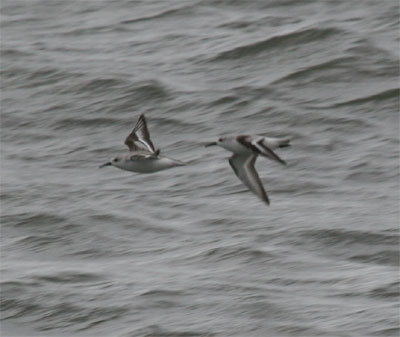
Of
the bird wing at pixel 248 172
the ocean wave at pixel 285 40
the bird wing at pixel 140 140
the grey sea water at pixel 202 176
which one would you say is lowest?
the grey sea water at pixel 202 176

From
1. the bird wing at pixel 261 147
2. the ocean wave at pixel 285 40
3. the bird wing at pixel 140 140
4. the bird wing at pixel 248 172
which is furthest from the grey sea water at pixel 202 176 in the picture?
the bird wing at pixel 261 147

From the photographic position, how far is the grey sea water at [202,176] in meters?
17.1

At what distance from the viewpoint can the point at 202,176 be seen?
20.5m

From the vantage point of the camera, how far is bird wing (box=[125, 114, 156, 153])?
13289 millimetres

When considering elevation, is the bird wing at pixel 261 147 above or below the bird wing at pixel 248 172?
above

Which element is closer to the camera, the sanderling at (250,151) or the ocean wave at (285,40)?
the sanderling at (250,151)

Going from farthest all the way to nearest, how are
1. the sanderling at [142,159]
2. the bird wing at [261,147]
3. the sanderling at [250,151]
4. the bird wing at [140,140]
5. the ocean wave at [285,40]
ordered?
1. the ocean wave at [285,40]
2. the bird wing at [140,140]
3. the sanderling at [142,159]
4. the sanderling at [250,151]
5. the bird wing at [261,147]

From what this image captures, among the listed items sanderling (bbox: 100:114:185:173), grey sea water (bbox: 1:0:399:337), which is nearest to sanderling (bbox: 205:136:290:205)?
sanderling (bbox: 100:114:185:173)

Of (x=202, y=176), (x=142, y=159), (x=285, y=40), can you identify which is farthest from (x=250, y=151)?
(x=285, y=40)

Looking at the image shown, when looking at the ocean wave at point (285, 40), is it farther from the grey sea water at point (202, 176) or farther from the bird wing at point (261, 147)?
the bird wing at point (261, 147)

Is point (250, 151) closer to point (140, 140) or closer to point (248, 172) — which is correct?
point (248, 172)

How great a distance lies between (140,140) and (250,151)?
193cm

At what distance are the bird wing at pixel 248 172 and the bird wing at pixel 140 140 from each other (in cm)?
99

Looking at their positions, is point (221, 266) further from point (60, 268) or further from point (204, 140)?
→ point (204, 140)
